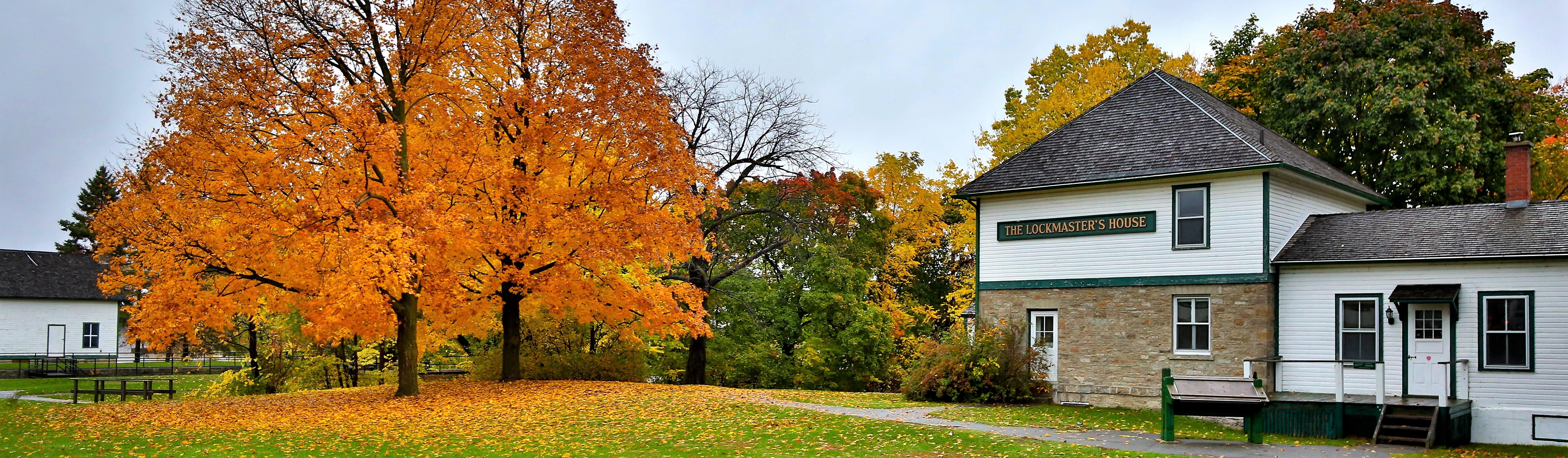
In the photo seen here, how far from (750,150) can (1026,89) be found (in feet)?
38.5

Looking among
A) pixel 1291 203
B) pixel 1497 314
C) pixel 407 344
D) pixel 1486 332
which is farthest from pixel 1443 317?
pixel 407 344

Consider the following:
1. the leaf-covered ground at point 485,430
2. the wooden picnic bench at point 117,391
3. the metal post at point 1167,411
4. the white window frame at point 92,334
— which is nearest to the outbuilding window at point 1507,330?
the metal post at point 1167,411

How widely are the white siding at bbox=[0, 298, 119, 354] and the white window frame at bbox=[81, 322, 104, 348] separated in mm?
58

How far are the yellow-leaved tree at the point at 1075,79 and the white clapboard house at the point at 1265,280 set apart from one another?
8.75 m

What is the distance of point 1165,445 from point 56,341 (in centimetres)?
5360

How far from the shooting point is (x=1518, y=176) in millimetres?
19812

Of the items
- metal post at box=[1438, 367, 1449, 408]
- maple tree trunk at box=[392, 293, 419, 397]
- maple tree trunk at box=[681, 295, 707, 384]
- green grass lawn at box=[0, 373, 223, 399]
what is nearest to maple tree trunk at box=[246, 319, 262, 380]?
green grass lawn at box=[0, 373, 223, 399]

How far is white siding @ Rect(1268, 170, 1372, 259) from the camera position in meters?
20.7

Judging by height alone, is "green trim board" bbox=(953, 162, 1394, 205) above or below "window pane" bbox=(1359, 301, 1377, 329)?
above

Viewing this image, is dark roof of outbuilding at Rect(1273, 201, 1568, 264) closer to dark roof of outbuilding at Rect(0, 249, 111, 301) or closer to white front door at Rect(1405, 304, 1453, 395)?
white front door at Rect(1405, 304, 1453, 395)

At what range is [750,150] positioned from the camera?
31.1 m

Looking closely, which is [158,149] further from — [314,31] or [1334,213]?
[1334,213]

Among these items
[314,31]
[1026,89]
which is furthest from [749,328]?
[314,31]

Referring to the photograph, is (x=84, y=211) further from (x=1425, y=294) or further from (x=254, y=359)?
(x=1425, y=294)
